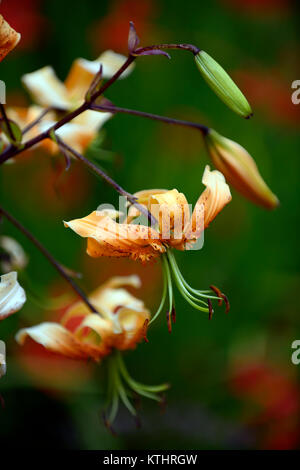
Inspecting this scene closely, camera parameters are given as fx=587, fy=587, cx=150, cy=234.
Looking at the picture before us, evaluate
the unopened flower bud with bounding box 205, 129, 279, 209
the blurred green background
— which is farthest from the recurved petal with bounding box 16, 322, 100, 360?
the blurred green background

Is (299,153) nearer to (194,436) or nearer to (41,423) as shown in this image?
(194,436)

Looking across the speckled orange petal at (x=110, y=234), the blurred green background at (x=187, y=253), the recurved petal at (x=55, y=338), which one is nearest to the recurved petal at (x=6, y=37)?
the speckled orange petal at (x=110, y=234)

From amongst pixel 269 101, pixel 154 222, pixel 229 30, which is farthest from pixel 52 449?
pixel 229 30

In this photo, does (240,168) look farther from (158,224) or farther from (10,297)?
(10,297)

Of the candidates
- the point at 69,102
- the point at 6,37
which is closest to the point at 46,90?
the point at 69,102

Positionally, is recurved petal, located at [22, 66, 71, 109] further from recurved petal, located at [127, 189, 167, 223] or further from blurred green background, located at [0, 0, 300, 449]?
blurred green background, located at [0, 0, 300, 449]

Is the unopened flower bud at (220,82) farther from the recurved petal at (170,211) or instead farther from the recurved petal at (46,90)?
the recurved petal at (46,90)
